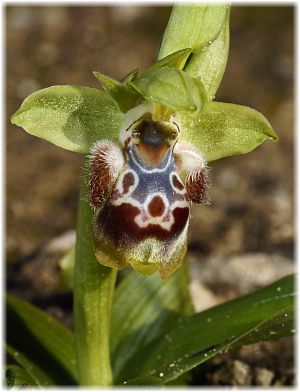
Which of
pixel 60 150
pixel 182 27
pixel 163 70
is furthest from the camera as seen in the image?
pixel 60 150

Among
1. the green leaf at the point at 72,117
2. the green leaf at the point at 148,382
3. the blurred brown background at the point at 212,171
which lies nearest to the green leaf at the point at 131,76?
the green leaf at the point at 72,117

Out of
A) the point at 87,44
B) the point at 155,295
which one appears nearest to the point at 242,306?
the point at 155,295

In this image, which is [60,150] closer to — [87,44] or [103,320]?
[87,44]

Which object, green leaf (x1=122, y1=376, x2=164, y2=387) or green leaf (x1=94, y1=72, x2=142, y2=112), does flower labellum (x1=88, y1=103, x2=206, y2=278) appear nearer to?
green leaf (x1=94, y1=72, x2=142, y2=112)

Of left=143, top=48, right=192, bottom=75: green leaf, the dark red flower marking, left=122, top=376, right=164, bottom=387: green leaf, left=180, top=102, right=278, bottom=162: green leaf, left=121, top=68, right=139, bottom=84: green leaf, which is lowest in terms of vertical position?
left=122, top=376, right=164, bottom=387: green leaf

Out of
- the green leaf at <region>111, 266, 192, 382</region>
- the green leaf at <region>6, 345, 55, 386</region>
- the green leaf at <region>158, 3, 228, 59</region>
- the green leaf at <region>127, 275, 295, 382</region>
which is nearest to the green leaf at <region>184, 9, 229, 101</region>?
the green leaf at <region>158, 3, 228, 59</region>

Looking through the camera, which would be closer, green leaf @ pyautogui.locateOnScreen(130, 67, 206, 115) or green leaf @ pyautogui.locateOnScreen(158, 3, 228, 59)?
green leaf @ pyautogui.locateOnScreen(130, 67, 206, 115)

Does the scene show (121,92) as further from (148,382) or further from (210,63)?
(148,382)
